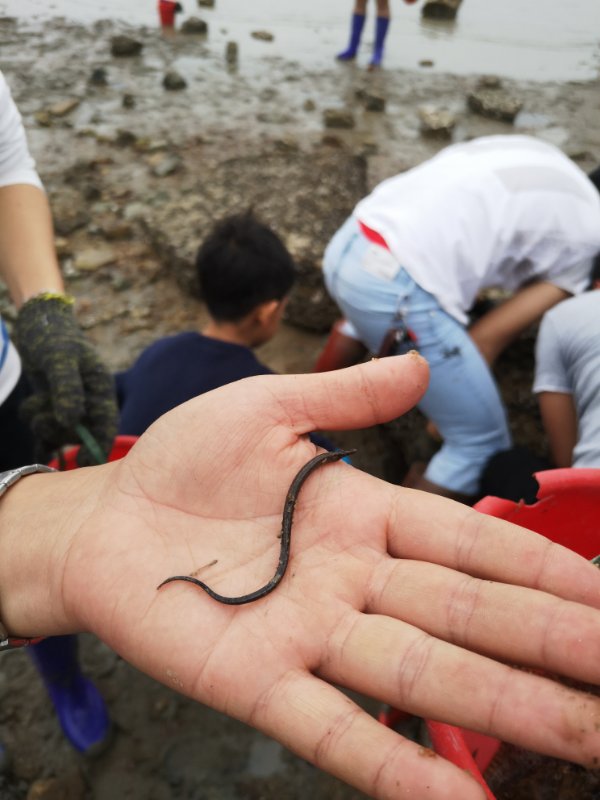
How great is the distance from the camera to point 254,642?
143cm

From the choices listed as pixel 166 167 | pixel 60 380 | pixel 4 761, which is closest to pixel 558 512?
pixel 60 380

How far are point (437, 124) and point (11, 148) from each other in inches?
273

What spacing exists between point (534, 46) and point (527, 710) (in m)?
13.3

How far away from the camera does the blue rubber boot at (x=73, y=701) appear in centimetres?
252

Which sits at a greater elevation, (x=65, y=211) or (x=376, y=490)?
(x=376, y=490)

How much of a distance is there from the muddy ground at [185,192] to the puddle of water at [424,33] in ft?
1.82

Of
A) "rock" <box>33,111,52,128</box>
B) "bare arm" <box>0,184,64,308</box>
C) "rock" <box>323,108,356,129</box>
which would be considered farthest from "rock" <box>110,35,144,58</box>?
"bare arm" <box>0,184,64,308</box>

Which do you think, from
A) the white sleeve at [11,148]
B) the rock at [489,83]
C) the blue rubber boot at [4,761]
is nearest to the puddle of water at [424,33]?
the rock at [489,83]

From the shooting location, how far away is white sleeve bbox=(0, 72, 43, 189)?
231 cm

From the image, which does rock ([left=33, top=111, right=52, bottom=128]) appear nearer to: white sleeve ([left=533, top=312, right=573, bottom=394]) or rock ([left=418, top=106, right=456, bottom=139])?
rock ([left=418, top=106, right=456, bottom=139])

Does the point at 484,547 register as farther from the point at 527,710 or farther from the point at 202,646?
the point at 202,646

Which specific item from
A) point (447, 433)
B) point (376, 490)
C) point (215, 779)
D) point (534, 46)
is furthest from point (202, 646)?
point (534, 46)

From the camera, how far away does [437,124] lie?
26.0 feet

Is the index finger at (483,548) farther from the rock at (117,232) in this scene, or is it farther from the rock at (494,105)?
the rock at (494,105)
